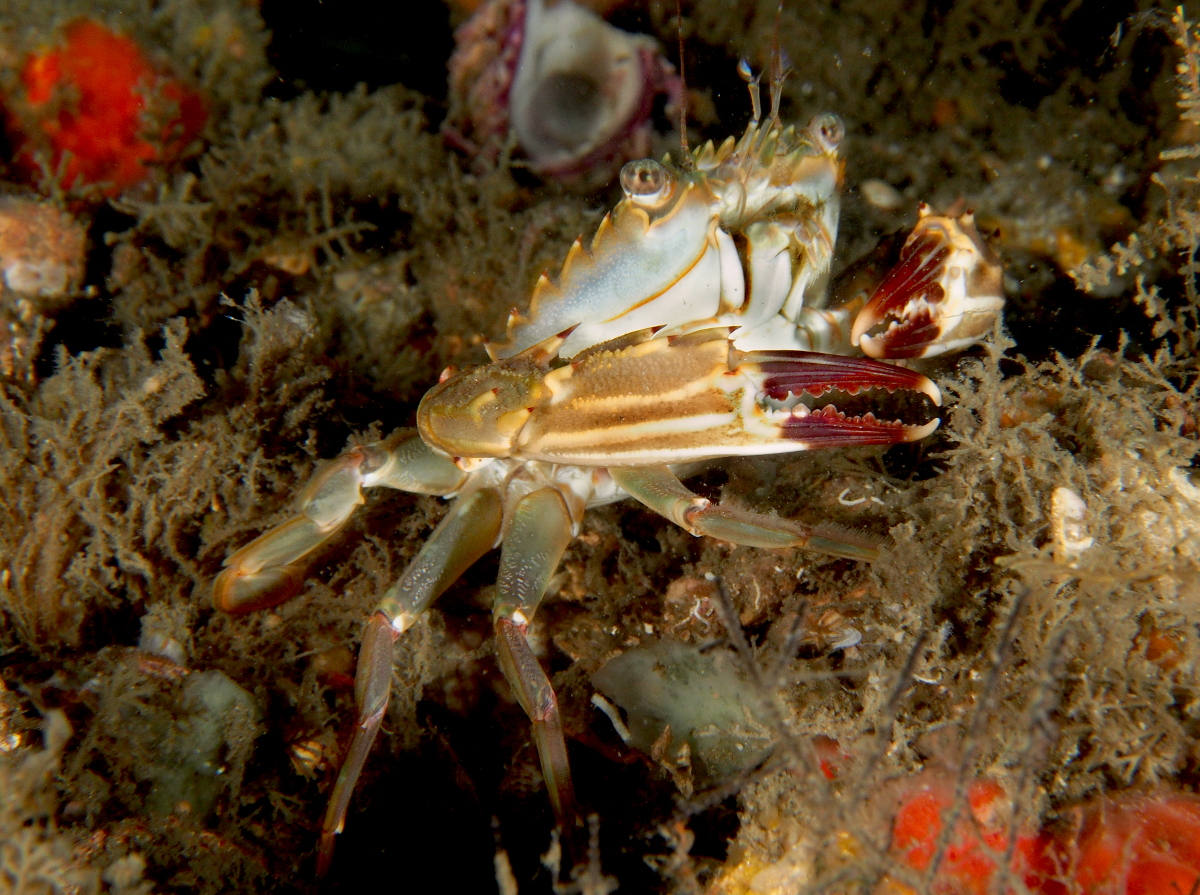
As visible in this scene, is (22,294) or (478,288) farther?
(478,288)

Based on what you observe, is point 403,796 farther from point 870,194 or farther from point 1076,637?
point 870,194

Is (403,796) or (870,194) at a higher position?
(870,194)

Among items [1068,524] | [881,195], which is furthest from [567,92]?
[1068,524]

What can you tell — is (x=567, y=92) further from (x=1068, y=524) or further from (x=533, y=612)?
(x=1068, y=524)

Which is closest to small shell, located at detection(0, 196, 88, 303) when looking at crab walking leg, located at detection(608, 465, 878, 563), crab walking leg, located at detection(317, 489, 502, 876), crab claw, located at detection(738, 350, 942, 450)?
crab walking leg, located at detection(317, 489, 502, 876)

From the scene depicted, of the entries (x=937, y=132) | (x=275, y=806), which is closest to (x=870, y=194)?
(x=937, y=132)

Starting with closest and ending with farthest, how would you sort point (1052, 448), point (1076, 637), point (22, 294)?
point (1076, 637)
point (1052, 448)
point (22, 294)

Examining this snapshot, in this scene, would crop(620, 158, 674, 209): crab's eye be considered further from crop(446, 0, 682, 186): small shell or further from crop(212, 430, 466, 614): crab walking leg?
crop(446, 0, 682, 186): small shell

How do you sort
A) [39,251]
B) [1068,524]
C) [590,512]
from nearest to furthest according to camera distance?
1. [1068,524]
2. [590,512]
3. [39,251]
